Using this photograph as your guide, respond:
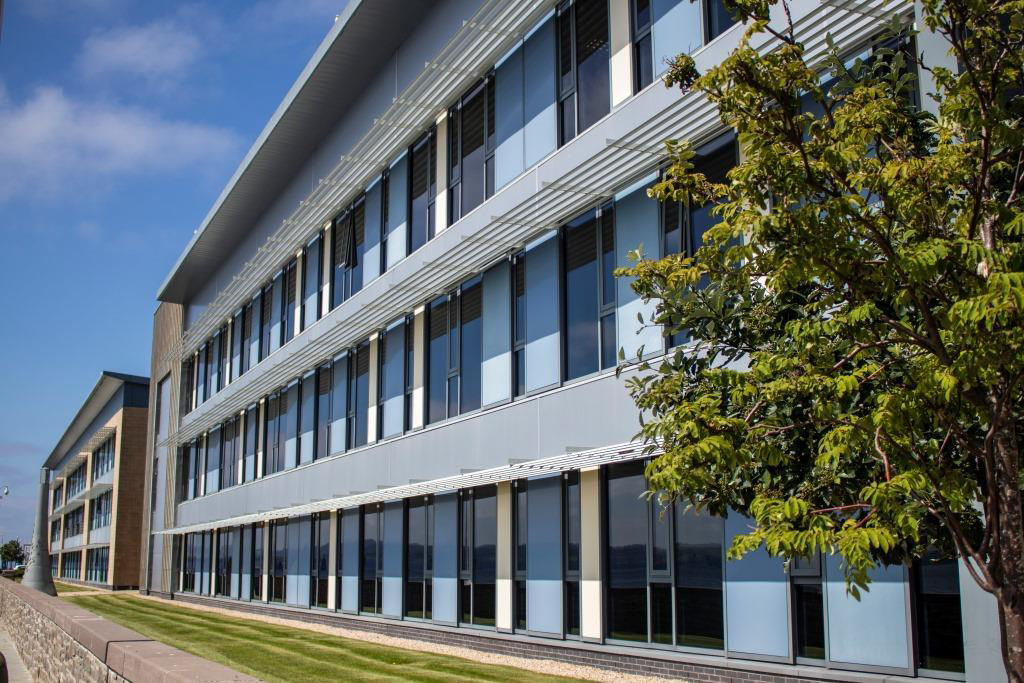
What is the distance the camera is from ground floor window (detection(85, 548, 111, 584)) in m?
75.0

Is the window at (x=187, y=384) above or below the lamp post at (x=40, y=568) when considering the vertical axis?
above

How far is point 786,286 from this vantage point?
22.5 ft

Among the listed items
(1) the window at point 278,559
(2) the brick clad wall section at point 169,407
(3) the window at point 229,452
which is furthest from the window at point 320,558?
(2) the brick clad wall section at point 169,407

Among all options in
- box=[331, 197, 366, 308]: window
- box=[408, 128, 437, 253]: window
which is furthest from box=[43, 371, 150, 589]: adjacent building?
box=[408, 128, 437, 253]: window

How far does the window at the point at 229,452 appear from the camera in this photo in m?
42.2

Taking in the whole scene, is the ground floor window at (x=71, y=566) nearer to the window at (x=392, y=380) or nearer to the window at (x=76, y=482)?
the window at (x=76, y=482)

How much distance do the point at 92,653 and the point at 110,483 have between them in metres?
66.5

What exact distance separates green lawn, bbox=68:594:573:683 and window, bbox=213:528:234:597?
31.5 feet

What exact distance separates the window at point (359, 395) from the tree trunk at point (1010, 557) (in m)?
22.7

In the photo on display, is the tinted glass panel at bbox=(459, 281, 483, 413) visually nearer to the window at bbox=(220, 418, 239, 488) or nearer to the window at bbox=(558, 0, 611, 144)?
the window at bbox=(558, 0, 611, 144)

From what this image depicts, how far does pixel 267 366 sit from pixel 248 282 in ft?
13.1

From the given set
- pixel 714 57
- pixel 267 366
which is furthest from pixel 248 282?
pixel 714 57

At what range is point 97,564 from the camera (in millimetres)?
79875

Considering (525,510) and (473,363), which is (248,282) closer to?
(473,363)
